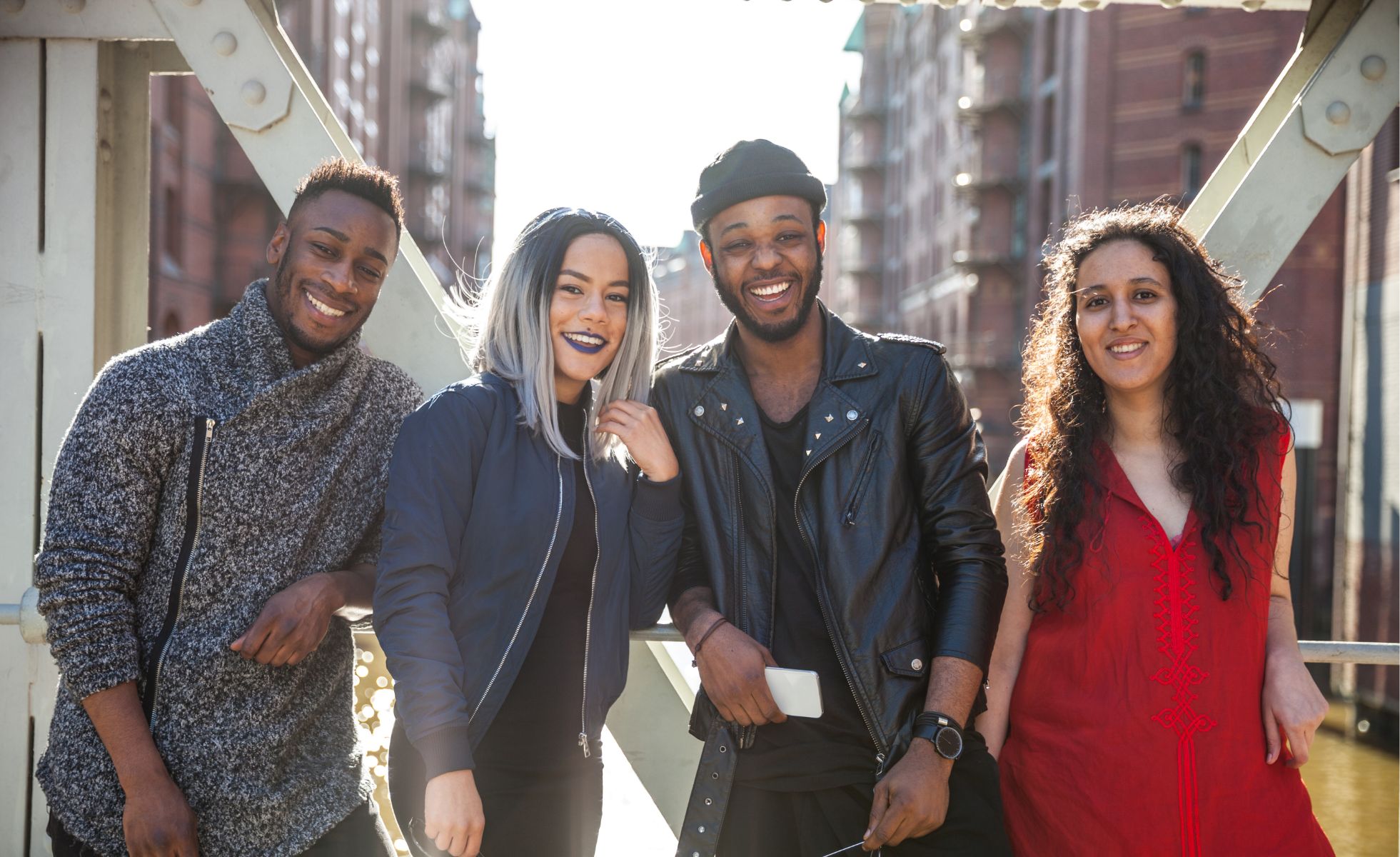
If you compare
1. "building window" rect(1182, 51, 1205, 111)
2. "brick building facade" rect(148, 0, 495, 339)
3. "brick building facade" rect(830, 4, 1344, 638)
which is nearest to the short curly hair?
"brick building facade" rect(148, 0, 495, 339)

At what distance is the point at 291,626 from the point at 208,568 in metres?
0.20

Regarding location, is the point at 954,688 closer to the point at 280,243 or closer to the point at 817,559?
the point at 817,559

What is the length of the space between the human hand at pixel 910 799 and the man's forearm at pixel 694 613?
497 mm

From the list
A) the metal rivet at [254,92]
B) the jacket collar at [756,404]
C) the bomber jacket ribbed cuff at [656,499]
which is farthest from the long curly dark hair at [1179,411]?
the metal rivet at [254,92]

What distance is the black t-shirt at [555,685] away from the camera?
2.31 metres

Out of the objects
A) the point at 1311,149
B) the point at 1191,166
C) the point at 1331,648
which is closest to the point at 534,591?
the point at 1331,648

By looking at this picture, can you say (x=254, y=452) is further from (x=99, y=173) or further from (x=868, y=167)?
(x=868, y=167)

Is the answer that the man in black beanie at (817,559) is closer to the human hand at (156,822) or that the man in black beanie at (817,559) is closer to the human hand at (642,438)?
the human hand at (642,438)

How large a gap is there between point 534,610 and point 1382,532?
17063 mm

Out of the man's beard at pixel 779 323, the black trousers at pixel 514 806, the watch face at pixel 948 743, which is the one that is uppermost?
the man's beard at pixel 779 323

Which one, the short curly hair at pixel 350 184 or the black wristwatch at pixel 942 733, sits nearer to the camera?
the black wristwatch at pixel 942 733

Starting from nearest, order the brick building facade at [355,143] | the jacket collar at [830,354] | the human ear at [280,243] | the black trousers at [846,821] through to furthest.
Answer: the black trousers at [846,821], the human ear at [280,243], the jacket collar at [830,354], the brick building facade at [355,143]

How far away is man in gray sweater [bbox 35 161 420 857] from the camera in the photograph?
6.93ft

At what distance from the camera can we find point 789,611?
2.58 meters
